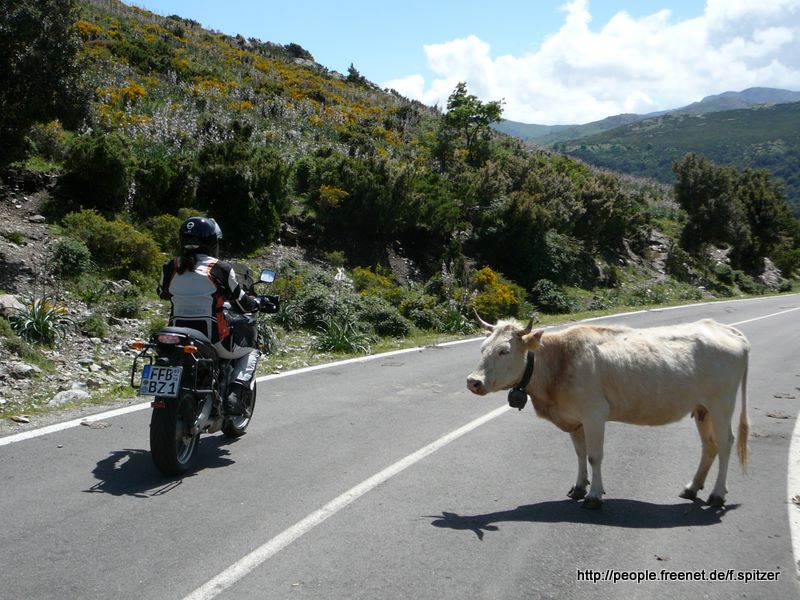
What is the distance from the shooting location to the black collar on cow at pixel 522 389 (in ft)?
18.9

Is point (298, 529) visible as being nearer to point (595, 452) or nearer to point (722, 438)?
point (595, 452)

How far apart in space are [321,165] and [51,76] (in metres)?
12.0

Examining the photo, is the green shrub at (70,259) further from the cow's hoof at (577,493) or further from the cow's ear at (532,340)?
the cow's hoof at (577,493)

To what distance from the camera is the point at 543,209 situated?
1121 inches

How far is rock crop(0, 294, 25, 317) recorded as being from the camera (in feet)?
36.5

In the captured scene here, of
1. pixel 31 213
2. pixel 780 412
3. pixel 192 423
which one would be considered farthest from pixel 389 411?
pixel 31 213

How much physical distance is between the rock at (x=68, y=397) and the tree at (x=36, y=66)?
7.53 metres

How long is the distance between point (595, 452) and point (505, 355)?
3.53 feet

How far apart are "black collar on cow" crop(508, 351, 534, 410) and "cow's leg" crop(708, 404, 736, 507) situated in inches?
66.1

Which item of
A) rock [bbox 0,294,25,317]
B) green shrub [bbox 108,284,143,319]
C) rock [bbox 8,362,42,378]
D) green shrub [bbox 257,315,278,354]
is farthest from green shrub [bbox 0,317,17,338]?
green shrub [bbox 257,315,278,354]

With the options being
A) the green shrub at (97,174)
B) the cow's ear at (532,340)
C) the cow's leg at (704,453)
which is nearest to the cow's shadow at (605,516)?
the cow's leg at (704,453)

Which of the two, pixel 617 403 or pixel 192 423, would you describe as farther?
pixel 192 423

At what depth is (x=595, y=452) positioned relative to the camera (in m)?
5.67

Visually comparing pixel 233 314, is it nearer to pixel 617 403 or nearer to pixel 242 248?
pixel 617 403
